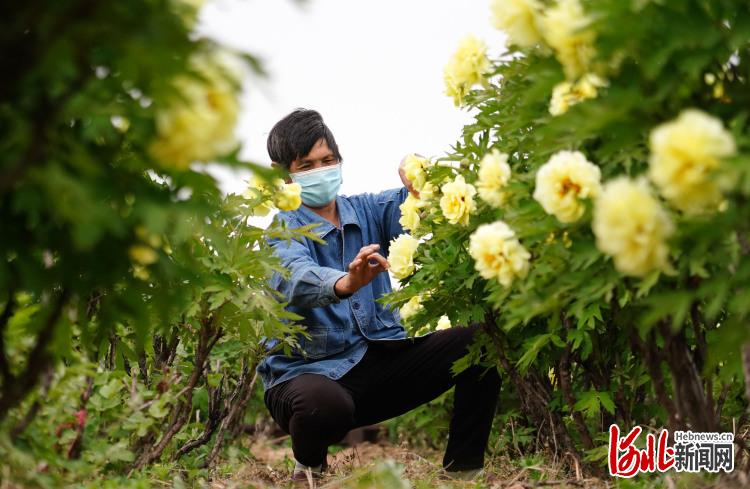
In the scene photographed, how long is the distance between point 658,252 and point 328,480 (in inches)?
89.6

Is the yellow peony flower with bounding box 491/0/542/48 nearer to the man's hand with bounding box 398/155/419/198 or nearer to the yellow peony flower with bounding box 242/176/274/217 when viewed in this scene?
the yellow peony flower with bounding box 242/176/274/217

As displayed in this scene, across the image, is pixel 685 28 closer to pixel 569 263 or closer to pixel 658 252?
pixel 658 252

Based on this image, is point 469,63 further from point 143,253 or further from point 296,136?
point 296,136

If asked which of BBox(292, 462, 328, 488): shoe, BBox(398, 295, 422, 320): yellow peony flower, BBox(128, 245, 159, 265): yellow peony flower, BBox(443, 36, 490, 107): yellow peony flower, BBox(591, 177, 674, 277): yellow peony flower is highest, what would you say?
BBox(443, 36, 490, 107): yellow peony flower

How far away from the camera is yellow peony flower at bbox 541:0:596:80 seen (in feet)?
6.35

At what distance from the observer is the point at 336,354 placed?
13.2ft

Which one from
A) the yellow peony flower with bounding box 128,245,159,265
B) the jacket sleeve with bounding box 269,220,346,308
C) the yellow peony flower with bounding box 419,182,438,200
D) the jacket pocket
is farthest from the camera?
the jacket pocket

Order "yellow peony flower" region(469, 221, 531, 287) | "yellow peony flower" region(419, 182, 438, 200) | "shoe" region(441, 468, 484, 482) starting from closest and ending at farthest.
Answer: "yellow peony flower" region(469, 221, 531, 287), "yellow peony flower" region(419, 182, 438, 200), "shoe" region(441, 468, 484, 482)

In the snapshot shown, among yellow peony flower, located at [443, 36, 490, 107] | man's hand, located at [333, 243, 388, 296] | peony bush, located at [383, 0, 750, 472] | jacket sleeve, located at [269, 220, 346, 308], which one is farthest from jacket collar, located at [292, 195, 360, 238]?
yellow peony flower, located at [443, 36, 490, 107]

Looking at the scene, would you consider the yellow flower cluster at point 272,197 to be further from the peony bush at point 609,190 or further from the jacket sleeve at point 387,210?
the jacket sleeve at point 387,210

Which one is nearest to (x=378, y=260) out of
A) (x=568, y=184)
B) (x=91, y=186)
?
(x=568, y=184)

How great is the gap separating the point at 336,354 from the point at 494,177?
173 cm

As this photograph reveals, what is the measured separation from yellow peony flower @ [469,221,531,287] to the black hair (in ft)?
6.23

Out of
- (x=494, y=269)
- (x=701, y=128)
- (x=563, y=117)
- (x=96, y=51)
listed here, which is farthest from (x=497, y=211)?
(x=96, y=51)
